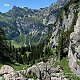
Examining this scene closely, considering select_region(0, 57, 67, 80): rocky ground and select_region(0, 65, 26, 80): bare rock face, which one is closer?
select_region(0, 65, 26, 80): bare rock face

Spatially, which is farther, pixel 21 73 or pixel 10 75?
pixel 21 73

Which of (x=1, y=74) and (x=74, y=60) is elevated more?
(x=74, y=60)

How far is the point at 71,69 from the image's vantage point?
92250mm

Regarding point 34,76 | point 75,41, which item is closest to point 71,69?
point 75,41

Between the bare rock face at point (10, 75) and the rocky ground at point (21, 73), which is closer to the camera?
the bare rock face at point (10, 75)

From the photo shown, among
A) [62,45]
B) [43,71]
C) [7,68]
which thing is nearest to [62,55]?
[62,45]

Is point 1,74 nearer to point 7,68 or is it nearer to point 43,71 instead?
point 7,68

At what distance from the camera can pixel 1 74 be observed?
56250mm

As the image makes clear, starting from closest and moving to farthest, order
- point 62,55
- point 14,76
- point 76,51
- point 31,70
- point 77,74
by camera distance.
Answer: point 14,76 → point 31,70 → point 77,74 → point 76,51 → point 62,55

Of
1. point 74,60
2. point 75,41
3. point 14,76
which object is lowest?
point 14,76

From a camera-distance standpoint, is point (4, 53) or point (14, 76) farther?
point (4, 53)

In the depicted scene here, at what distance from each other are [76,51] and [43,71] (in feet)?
94.7

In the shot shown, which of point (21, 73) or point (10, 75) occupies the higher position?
point (21, 73)

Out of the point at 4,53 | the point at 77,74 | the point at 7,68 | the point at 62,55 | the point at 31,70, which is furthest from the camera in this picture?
the point at 62,55
